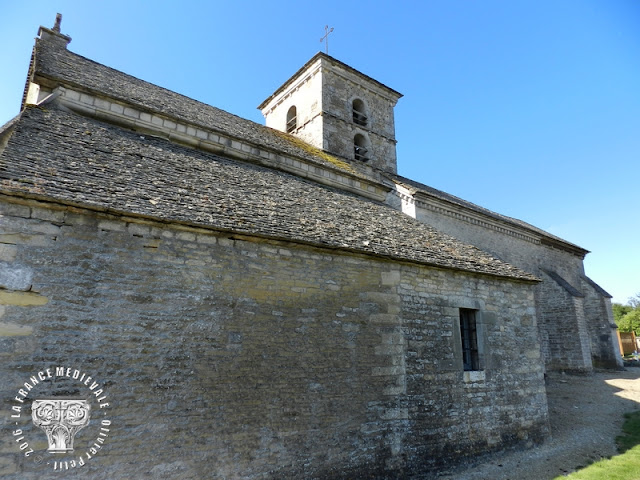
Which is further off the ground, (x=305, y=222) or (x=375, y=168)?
(x=375, y=168)

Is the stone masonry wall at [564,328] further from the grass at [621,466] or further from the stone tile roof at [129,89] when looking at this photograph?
the stone tile roof at [129,89]

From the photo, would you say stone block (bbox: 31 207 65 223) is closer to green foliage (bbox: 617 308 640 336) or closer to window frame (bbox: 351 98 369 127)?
window frame (bbox: 351 98 369 127)

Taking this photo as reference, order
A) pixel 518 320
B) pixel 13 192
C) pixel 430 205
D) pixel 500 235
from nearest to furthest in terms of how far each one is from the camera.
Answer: pixel 13 192 → pixel 518 320 → pixel 430 205 → pixel 500 235

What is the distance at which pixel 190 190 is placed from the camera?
21.6ft

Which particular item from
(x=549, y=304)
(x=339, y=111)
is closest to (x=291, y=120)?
(x=339, y=111)

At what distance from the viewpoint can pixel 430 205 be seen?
13727 mm

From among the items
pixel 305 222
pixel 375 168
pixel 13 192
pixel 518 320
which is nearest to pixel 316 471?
pixel 305 222

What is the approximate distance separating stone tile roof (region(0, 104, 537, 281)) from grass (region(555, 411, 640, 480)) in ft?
12.8

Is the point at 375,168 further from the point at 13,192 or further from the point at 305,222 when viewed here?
the point at 13,192

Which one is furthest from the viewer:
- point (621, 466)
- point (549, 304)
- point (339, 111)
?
point (549, 304)

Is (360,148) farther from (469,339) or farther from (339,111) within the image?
(469,339)

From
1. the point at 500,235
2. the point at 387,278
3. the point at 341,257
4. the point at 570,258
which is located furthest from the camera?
the point at 570,258

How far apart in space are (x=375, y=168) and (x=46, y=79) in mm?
10662

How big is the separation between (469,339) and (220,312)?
5.54 meters
